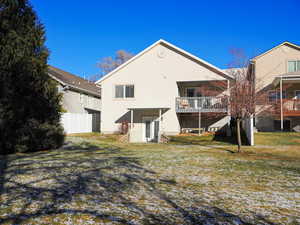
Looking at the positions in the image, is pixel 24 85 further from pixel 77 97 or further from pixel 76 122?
pixel 77 97

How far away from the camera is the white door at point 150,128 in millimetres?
23188

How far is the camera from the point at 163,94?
22.8 metres

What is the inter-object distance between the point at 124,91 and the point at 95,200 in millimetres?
19306

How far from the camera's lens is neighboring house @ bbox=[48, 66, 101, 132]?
2483 cm

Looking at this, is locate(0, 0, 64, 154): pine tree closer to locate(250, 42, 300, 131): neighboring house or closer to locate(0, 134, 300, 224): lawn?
locate(0, 134, 300, 224): lawn

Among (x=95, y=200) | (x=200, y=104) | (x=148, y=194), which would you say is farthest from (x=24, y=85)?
(x=200, y=104)

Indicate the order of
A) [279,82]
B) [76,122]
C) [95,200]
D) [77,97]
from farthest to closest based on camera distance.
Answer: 1. [77,97]
2. [76,122]
3. [279,82]
4. [95,200]

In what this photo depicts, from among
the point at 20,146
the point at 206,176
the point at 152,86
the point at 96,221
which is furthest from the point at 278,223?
the point at 152,86

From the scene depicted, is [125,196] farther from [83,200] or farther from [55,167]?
[55,167]

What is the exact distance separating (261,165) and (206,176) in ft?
10.0

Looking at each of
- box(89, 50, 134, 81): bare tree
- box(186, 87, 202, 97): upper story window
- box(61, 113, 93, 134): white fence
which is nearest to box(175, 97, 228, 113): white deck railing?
box(186, 87, 202, 97): upper story window

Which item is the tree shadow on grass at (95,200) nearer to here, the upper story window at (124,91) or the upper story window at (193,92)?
the upper story window at (124,91)

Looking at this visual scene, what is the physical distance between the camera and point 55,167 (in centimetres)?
843

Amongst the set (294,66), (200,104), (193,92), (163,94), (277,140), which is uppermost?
(294,66)
